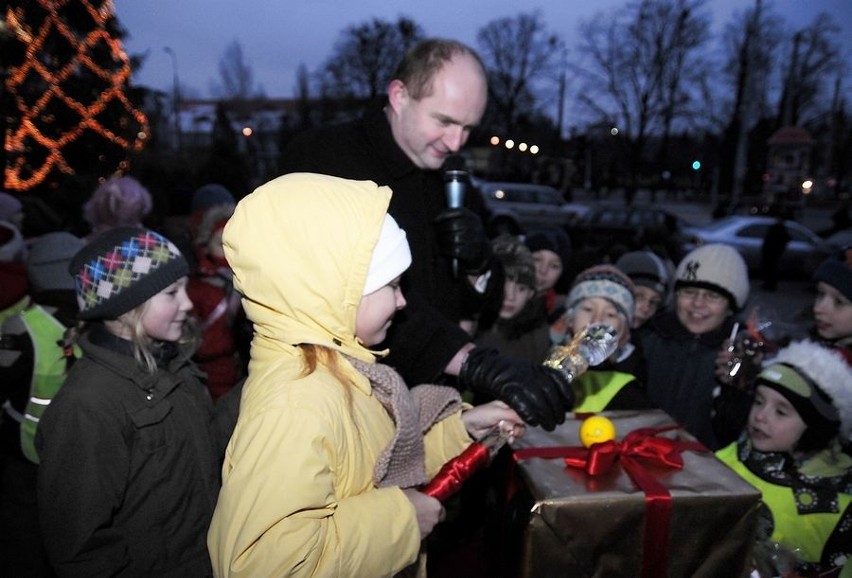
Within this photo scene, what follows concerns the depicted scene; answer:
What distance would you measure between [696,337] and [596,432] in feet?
5.99

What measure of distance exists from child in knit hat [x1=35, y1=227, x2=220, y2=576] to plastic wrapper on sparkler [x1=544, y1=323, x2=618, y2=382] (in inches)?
52.7

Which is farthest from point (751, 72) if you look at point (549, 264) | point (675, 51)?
point (549, 264)

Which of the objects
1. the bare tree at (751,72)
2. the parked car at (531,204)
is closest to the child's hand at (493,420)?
the parked car at (531,204)

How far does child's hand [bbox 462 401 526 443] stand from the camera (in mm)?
1676

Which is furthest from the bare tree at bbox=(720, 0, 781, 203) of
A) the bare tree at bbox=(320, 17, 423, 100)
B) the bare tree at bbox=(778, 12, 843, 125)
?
the bare tree at bbox=(320, 17, 423, 100)

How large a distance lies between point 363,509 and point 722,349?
243cm

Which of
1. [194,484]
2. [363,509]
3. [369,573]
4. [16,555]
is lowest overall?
[16,555]

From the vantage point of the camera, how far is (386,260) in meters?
1.45

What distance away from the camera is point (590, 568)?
1429 mm

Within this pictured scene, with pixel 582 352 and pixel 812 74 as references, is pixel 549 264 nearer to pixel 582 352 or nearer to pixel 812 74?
pixel 582 352

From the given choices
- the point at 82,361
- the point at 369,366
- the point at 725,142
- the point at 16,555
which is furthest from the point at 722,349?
the point at 725,142

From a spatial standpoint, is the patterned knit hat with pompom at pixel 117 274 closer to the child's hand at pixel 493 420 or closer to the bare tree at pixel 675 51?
the child's hand at pixel 493 420

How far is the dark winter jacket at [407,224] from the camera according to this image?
1.95 meters

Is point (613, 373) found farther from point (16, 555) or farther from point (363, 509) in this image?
point (16, 555)
